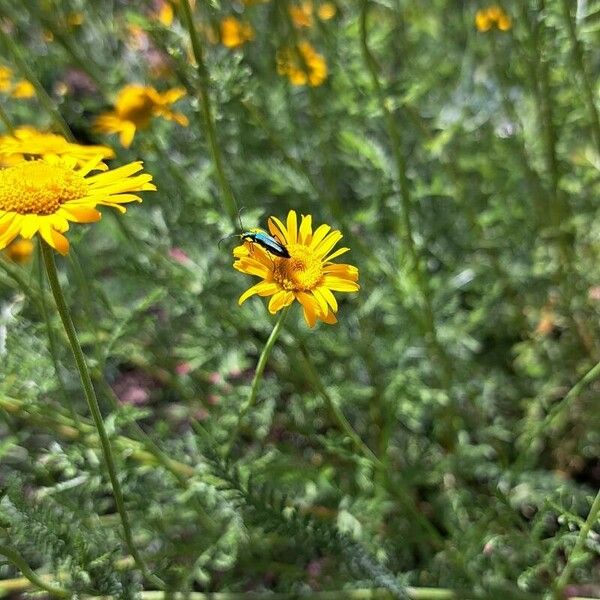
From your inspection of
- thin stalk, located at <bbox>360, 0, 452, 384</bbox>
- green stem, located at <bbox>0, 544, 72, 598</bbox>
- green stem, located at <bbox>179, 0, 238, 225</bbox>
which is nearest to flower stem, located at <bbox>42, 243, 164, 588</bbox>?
green stem, located at <bbox>0, 544, 72, 598</bbox>

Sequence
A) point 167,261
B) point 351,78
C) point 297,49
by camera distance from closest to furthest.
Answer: point 297,49
point 351,78
point 167,261

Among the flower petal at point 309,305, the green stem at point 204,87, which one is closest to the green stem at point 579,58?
the green stem at point 204,87

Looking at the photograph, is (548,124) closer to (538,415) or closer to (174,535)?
(538,415)

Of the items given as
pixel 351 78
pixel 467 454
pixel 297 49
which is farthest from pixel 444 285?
pixel 297 49

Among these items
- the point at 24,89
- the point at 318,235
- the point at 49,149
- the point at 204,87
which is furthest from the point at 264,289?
the point at 24,89

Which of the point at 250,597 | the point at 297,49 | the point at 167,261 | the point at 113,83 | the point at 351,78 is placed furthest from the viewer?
the point at 113,83

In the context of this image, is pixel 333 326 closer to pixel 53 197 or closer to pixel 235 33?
pixel 235 33

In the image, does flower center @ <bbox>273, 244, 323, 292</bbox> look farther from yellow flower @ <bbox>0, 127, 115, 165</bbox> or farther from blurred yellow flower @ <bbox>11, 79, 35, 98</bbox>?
blurred yellow flower @ <bbox>11, 79, 35, 98</bbox>
